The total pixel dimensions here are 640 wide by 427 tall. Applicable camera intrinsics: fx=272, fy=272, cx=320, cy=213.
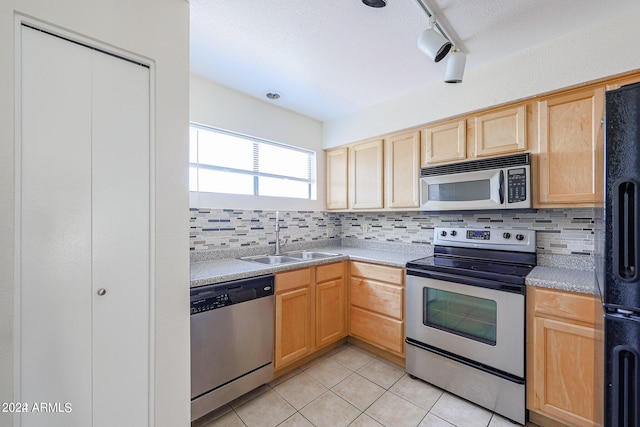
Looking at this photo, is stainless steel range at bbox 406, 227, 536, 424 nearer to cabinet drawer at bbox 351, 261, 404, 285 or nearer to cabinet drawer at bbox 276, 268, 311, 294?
cabinet drawer at bbox 351, 261, 404, 285

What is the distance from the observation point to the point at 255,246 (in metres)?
2.63

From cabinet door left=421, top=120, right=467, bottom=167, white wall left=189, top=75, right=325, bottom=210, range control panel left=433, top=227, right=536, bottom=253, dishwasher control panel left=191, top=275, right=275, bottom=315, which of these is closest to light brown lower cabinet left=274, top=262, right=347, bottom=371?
dishwasher control panel left=191, top=275, right=275, bottom=315

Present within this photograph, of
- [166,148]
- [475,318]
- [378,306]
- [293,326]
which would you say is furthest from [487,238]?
[166,148]

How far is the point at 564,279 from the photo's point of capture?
5.32 feet

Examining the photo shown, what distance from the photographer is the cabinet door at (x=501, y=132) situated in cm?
194

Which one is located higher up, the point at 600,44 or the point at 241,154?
the point at 600,44

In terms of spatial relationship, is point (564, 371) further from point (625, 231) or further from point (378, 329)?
point (378, 329)

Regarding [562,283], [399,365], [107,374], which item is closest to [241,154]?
[107,374]

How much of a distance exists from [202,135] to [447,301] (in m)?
2.40

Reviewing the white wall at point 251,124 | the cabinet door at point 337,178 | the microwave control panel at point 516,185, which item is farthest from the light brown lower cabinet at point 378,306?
the white wall at point 251,124

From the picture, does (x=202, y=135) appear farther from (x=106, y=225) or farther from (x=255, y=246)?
(x=106, y=225)

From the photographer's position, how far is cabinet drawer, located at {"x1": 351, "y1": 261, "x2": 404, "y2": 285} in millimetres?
2270

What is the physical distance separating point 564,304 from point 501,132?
122cm

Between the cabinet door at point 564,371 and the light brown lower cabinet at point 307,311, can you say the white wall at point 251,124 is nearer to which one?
the light brown lower cabinet at point 307,311
